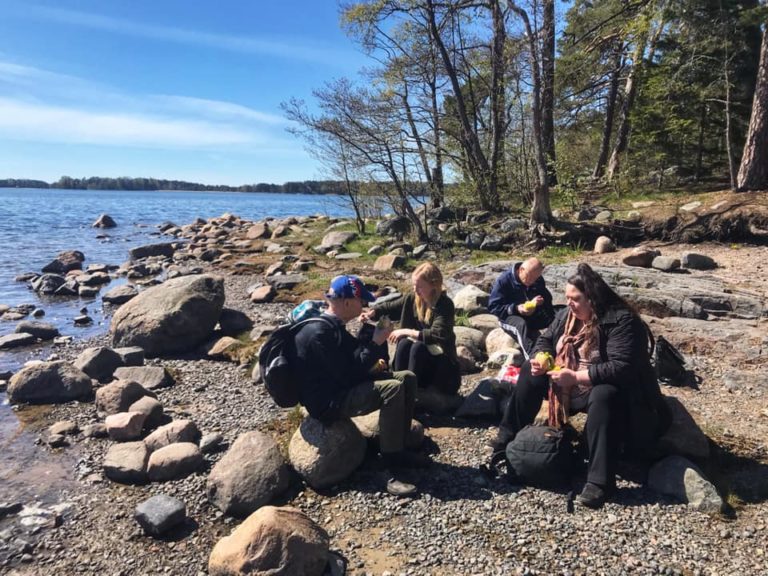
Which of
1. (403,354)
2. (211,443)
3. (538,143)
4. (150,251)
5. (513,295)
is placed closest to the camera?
(211,443)

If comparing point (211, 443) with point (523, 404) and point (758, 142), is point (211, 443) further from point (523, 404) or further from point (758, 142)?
point (758, 142)

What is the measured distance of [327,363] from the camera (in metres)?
4.34

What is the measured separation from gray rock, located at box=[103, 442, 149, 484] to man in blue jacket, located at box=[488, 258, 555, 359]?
430 centimetres

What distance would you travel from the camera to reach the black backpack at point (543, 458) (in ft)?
13.8

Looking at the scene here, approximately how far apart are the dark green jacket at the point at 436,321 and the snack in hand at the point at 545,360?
47.4 inches

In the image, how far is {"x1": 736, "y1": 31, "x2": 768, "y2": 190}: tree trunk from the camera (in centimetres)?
Result: 1223

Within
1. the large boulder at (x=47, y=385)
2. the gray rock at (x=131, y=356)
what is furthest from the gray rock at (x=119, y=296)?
the large boulder at (x=47, y=385)

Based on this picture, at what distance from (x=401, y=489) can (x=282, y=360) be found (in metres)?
1.45

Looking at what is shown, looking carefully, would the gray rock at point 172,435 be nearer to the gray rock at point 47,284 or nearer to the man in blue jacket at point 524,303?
the man in blue jacket at point 524,303

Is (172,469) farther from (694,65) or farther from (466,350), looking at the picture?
(694,65)

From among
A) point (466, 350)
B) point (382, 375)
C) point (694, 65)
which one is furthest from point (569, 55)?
point (382, 375)

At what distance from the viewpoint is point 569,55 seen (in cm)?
1728

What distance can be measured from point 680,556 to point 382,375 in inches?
99.9

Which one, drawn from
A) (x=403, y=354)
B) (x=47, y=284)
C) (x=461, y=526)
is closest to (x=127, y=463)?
(x=403, y=354)
